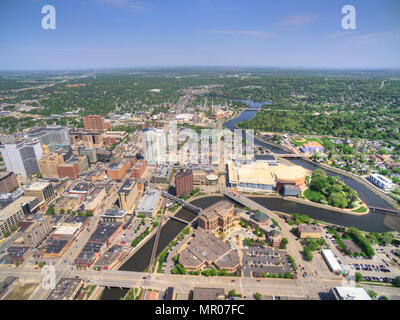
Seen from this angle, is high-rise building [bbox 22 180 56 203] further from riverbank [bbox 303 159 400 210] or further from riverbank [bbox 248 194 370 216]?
riverbank [bbox 303 159 400 210]

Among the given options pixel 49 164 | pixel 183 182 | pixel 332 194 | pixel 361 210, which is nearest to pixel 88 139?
pixel 49 164

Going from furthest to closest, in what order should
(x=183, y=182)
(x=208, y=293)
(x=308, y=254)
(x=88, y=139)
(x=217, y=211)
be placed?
(x=88, y=139)
(x=183, y=182)
(x=217, y=211)
(x=308, y=254)
(x=208, y=293)

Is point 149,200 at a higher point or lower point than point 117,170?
lower

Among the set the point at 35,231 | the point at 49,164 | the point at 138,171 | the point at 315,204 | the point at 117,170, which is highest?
the point at 49,164

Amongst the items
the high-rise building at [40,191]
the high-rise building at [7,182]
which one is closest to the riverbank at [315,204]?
the high-rise building at [40,191]

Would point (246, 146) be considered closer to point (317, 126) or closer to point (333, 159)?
point (333, 159)

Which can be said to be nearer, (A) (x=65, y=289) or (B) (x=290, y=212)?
(A) (x=65, y=289)

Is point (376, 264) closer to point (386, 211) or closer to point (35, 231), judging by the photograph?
point (386, 211)
